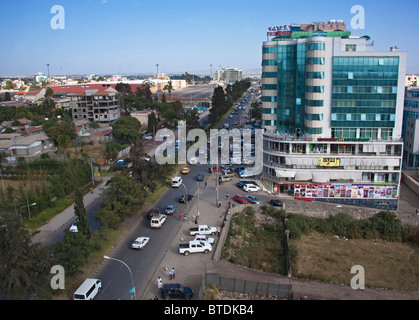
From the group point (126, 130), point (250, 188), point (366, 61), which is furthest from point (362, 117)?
point (126, 130)

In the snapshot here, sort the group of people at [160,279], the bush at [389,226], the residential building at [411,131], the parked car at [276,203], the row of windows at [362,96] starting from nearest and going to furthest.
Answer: the group of people at [160,279] → the bush at [389,226] → the parked car at [276,203] → the row of windows at [362,96] → the residential building at [411,131]

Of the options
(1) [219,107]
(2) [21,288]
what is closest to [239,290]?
(2) [21,288]

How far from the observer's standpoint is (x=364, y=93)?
25844 millimetres

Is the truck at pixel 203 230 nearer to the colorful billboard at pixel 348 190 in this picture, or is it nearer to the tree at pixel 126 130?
the colorful billboard at pixel 348 190

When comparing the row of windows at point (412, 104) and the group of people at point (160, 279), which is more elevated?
the row of windows at point (412, 104)

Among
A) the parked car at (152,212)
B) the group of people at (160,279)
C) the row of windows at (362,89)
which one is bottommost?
the group of people at (160,279)

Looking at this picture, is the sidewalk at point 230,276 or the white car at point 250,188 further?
the white car at point 250,188

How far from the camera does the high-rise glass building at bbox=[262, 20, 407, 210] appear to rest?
1009 inches

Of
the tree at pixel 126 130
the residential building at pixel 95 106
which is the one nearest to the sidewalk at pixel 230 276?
the tree at pixel 126 130

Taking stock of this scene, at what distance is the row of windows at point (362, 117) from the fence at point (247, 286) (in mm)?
15348

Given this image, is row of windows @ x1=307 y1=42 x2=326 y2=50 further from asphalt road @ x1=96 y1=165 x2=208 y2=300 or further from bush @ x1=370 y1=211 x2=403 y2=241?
asphalt road @ x1=96 y1=165 x2=208 y2=300

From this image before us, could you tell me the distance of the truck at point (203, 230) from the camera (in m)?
20.4

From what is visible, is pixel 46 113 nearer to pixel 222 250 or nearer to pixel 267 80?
pixel 267 80

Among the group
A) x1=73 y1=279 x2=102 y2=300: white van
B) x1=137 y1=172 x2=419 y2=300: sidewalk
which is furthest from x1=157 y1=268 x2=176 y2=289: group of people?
x1=73 y1=279 x2=102 y2=300: white van
